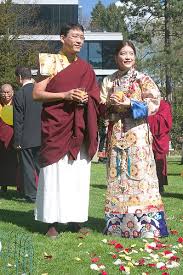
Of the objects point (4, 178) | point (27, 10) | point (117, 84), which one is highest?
point (27, 10)

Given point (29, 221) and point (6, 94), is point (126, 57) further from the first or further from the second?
point (6, 94)

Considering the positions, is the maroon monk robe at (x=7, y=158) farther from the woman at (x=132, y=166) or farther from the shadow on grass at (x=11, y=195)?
the woman at (x=132, y=166)

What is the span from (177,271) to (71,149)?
1.68 metres

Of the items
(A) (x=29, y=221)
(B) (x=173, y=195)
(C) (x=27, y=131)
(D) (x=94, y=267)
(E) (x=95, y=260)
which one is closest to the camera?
(D) (x=94, y=267)

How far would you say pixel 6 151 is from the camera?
9547mm

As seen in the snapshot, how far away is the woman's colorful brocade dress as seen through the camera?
5809 millimetres

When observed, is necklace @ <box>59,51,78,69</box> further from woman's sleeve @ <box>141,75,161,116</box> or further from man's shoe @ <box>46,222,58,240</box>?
man's shoe @ <box>46,222,58,240</box>

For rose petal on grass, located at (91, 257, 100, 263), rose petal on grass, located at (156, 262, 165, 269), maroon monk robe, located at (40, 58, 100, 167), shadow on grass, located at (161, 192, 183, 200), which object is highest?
maroon monk robe, located at (40, 58, 100, 167)

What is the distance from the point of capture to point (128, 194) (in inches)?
229

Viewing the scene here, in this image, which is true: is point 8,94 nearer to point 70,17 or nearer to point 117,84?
point 117,84

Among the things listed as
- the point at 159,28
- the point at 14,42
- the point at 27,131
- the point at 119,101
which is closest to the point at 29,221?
the point at 119,101

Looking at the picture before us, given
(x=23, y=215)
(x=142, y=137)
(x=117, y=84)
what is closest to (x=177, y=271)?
(x=142, y=137)

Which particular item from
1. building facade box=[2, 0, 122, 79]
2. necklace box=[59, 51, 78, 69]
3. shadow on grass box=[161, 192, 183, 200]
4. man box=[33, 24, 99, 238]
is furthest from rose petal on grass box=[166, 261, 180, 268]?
building facade box=[2, 0, 122, 79]

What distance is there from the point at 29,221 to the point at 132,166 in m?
1.56
